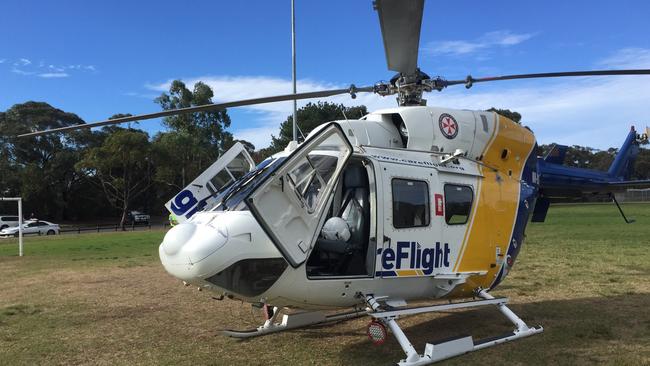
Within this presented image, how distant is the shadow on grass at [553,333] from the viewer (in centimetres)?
602

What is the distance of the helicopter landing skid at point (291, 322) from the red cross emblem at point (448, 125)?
2955 millimetres

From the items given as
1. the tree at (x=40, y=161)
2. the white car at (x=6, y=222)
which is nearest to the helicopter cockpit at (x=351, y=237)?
the white car at (x=6, y=222)

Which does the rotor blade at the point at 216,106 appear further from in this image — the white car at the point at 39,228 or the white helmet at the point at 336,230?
the white car at the point at 39,228

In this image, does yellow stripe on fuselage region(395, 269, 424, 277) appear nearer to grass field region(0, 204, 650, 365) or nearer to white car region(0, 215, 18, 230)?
grass field region(0, 204, 650, 365)

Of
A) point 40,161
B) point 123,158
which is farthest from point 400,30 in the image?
point 40,161

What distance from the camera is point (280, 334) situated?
7316 mm

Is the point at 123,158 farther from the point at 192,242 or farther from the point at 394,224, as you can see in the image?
the point at 192,242

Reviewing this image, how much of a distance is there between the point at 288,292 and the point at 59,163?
63.0m

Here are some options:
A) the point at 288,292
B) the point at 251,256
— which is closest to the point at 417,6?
the point at 251,256

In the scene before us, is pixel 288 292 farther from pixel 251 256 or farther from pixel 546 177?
pixel 546 177

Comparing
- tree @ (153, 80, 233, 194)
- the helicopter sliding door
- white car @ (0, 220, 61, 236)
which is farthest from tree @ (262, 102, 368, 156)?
the helicopter sliding door

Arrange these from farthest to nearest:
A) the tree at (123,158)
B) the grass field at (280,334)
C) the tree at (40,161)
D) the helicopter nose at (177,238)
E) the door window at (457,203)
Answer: the tree at (40,161) → the tree at (123,158) → the door window at (457,203) → the grass field at (280,334) → the helicopter nose at (177,238)

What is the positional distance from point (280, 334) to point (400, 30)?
4.70 m

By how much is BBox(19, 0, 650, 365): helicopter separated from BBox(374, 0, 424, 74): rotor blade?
17 mm
